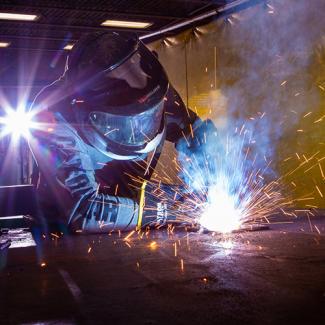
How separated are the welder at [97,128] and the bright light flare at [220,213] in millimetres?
373

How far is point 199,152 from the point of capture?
5.78 m

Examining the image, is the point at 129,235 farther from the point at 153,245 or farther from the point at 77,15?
the point at 77,15

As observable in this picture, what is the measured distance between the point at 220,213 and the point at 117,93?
1556 mm

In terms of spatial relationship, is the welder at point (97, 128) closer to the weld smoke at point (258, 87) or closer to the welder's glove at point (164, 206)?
the welder's glove at point (164, 206)

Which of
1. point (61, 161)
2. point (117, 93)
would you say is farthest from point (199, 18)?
point (61, 161)

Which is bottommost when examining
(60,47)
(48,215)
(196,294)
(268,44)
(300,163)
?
(196,294)

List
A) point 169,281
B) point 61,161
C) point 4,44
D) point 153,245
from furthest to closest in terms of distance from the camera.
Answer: point 4,44 < point 61,161 < point 153,245 < point 169,281

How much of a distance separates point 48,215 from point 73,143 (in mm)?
883

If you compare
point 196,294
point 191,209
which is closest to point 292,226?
point 191,209

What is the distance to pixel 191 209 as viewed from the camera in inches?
201

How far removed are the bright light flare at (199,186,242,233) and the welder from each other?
0.37m

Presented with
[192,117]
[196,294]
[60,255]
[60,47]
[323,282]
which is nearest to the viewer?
[196,294]

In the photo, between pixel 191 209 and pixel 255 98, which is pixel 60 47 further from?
pixel 191 209

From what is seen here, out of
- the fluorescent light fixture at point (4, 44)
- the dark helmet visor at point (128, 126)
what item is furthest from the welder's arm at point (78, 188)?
the fluorescent light fixture at point (4, 44)
